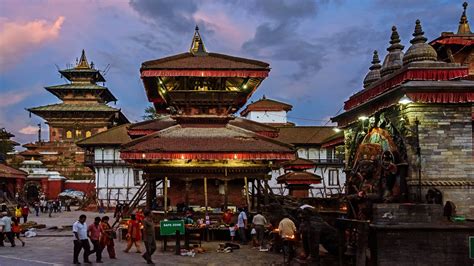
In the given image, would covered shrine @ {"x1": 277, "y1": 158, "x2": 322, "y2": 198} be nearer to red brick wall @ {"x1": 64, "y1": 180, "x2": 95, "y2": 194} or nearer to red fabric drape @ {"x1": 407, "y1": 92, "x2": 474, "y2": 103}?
red fabric drape @ {"x1": 407, "y1": 92, "x2": 474, "y2": 103}

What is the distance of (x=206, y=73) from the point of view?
83.0ft

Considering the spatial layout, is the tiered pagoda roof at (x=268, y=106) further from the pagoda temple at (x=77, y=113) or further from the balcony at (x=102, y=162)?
the balcony at (x=102, y=162)

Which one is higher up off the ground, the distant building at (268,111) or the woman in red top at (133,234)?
the distant building at (268,111)

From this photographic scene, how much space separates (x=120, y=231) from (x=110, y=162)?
29.3m

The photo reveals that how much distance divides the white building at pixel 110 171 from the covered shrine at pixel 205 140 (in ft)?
83.5

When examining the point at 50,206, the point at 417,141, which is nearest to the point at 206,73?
the point at 417,141

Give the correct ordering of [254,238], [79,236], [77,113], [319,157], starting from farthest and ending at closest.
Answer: [77,113] < [319,157] < [254,238] < [79,236]

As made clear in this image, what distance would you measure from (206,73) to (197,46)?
4.22 metres

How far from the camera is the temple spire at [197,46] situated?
2781 cm

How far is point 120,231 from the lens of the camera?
2436 cm

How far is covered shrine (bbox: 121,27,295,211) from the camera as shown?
76.0 feet

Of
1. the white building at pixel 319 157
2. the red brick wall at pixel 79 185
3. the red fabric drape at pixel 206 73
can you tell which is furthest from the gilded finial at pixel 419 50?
the red brick wall at pixel 79 185

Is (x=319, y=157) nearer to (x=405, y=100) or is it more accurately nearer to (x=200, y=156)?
(x=200, y=156)

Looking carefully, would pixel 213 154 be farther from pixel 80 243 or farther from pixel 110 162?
pixel 110 162
